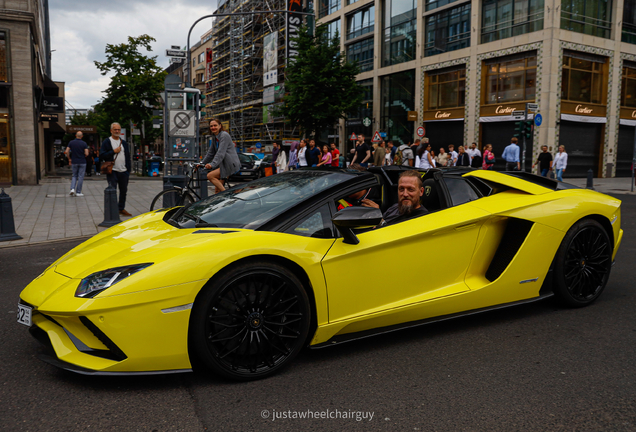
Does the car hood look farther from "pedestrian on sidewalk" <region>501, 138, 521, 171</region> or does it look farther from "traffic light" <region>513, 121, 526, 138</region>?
"traffic light" <region>513, 121, 526, 138</region>

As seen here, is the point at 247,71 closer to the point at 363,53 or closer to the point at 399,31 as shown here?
the point at 363,53

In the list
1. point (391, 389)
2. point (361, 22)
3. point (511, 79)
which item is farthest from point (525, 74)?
point (391, 389)

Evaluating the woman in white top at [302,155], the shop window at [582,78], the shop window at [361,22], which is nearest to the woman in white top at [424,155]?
the woman in white top at [302,155]

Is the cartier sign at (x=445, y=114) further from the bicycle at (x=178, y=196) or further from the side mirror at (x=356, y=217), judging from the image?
the side mirror at (x=356, y=217)

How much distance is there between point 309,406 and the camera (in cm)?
269

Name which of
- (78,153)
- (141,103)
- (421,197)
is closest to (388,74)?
(141,103)

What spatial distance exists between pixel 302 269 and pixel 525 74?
89.6ft

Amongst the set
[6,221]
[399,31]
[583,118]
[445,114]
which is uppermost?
[399,31]

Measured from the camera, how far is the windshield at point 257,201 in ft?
10.9

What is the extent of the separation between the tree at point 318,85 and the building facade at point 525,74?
4.38 meters

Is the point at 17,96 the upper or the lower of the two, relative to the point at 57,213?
upper

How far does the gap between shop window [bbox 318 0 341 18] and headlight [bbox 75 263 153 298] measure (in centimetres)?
4278

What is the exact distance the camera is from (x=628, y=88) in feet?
98.2

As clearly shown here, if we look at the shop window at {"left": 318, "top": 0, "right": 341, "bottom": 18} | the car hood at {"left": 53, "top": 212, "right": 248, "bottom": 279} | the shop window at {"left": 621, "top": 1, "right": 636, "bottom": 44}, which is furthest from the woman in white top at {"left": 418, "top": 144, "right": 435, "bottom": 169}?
the shop window at {"left": 318, "top": 0, "right": 341, "bottom": 18}
